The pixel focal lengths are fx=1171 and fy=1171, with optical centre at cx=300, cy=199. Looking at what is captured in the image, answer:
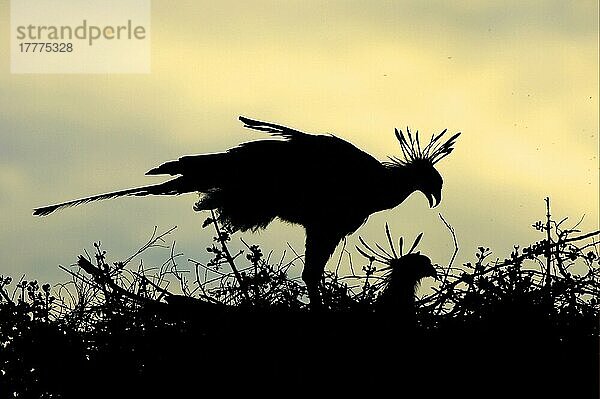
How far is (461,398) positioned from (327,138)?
376 cm

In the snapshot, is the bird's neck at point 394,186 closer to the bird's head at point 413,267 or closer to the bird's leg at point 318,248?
the bird's leg at point 318,248

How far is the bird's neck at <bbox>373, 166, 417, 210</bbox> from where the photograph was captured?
1011cm

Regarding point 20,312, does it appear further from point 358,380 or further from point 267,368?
point 358,380

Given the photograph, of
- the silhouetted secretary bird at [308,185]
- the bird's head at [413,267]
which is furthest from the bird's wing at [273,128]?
the bird's head at [413,267]

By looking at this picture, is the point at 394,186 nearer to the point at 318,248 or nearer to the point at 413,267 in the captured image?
the point at 318,248

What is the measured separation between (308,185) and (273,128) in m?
0.57

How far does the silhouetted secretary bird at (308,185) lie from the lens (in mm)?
9867

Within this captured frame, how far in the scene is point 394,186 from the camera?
1015 centimetres

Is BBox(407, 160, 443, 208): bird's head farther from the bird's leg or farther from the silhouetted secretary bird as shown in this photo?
the bird's leg

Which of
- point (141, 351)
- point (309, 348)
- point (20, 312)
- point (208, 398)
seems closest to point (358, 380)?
point (309, 348)

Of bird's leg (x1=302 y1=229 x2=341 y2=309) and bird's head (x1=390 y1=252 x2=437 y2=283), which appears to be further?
bird's leg (x1=302 y1=229 x2=341 y2=309)

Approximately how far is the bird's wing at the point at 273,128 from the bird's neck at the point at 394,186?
0.80m

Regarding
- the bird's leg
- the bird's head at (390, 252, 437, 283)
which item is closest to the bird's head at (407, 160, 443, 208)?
the bird's leg

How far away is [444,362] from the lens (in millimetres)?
6953
